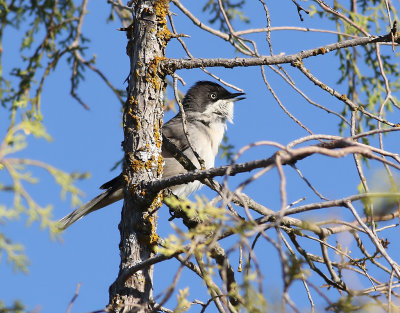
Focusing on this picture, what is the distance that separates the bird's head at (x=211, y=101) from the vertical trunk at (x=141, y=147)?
Result: 9.93 ft

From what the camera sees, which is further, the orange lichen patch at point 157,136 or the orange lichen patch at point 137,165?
the orange lichen patch at point 157,136

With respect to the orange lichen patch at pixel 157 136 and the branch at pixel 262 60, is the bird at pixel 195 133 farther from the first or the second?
the branch at pixel 262 60

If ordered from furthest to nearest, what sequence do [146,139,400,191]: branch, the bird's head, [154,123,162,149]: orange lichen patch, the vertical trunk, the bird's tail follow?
the bird's head, the bird's tail, [154,123,162,149]: orange lichen patch, the vertical trunk, [146,139,400,191]: branch

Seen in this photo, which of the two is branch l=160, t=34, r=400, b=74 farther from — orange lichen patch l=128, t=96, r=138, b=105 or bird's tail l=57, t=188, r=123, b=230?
bird's tail l=57, t=188, r=123, b=230

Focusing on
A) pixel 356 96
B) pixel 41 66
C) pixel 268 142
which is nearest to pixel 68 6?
pixel 41 66

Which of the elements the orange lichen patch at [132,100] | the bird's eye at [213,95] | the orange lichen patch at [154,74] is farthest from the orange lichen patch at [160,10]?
the bird's eye at [213,95]

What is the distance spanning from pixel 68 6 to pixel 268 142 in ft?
18.2

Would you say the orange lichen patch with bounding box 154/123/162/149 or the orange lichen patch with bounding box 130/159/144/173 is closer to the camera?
the orange lichen patch with bounding box 130/159/144/173

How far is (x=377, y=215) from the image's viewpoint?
3484mm

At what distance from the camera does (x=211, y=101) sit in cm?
727

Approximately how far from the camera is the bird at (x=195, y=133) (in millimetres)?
5656

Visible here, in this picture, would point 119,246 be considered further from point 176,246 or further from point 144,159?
point 176,246

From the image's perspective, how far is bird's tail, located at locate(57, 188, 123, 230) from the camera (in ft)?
18.1

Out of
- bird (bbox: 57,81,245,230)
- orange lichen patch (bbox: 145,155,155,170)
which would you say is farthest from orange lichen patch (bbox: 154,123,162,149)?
bird (bbox: 57,81,245,230)
